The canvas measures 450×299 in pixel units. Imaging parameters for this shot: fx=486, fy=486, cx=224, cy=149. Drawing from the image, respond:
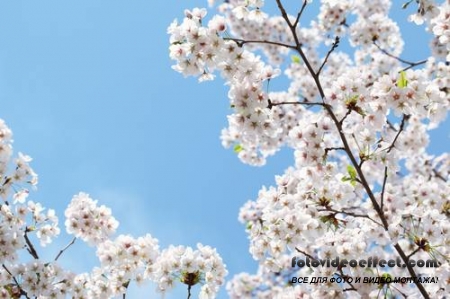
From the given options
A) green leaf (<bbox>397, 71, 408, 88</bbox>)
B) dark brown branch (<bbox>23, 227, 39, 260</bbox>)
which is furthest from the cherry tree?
dark brown branch (<bbox>23, 227, 39, 260</bbox>)

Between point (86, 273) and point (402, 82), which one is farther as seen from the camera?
point (86, 273)

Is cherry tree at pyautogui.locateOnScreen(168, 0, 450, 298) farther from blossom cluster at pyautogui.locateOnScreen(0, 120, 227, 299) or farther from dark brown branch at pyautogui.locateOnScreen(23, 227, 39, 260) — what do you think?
dark brown branch at pyautogui.locateOnScreen(23, 227, 39, 260)

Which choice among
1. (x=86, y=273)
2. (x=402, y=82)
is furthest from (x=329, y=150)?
(x=86, y=273)

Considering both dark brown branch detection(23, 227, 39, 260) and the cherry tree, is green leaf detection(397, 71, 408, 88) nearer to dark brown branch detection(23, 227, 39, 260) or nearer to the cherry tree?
the cherry tree

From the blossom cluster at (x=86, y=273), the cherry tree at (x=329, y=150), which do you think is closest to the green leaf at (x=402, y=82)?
the cherry tree at (x=329, y=150)

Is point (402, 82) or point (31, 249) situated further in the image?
point (31, 249)

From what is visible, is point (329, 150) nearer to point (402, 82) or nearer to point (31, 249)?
point (402, 82)

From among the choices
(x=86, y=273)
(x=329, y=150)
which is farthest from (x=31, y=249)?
(x=329, y=150)

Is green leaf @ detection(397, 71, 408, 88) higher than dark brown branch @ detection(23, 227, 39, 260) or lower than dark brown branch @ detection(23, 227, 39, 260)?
higher

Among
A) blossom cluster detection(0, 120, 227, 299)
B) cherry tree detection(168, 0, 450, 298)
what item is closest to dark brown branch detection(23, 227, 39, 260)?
blossom cluster detection(0, 120, 227, 299)

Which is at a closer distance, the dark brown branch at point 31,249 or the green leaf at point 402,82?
the green leaf at point 402,82

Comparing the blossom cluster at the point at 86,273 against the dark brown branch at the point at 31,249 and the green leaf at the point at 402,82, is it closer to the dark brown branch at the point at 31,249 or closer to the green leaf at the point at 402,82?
the dark brown branch at the point at 31,249

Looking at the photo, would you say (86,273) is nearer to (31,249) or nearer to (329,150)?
(31,249)

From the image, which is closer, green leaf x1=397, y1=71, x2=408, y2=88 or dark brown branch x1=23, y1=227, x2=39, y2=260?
green leaf x1=397, y1=71, x2=408, y2=88
